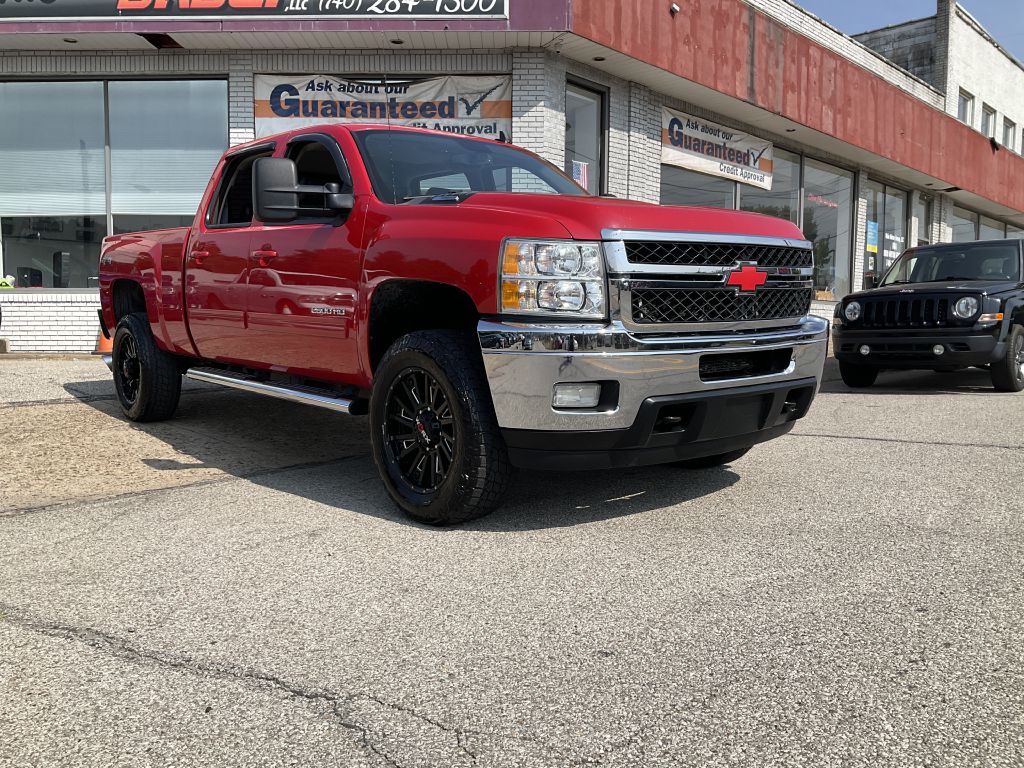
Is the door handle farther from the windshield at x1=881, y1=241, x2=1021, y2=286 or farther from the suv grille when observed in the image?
the windshield at x1=881, y1=241, x2=1021, y2=286

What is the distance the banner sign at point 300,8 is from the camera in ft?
35.4

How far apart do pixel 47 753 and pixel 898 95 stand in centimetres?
1994

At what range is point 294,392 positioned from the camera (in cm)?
483

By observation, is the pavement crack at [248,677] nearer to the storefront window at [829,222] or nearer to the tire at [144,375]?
the tire at [144,375]

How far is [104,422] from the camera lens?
6.60 meters

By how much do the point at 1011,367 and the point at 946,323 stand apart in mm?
877

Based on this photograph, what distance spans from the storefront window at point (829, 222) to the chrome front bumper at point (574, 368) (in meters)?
15.5

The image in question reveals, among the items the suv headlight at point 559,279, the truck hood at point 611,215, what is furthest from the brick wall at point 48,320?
the suv headlight at point 559,279

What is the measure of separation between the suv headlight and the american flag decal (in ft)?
30.4

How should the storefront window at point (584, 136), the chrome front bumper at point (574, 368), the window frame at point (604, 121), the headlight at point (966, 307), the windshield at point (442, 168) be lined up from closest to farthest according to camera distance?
the chrome front bumper at point (574, 368)
the windshield at point (442, 168)
the headlight at point (966, 307)
the storefront window at point (584, 136)
the window frame at point (604, 121)

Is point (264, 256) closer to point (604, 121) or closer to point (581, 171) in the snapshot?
point (581, 171)

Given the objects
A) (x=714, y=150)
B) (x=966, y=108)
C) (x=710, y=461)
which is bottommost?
(x=710, y=461)

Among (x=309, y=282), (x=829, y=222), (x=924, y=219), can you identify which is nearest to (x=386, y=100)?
(x=309, y=282)

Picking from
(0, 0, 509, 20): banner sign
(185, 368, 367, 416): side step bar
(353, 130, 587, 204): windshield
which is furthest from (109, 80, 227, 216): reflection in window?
(353, 130, 587, 204): windshield
